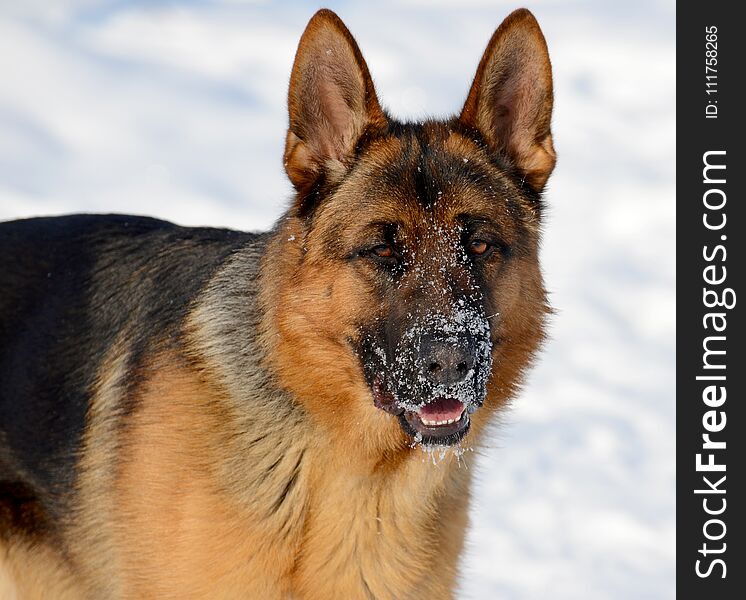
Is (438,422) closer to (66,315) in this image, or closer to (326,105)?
(326,105)

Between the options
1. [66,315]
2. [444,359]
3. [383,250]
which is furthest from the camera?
[66,315]

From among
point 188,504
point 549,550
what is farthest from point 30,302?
point 549,550

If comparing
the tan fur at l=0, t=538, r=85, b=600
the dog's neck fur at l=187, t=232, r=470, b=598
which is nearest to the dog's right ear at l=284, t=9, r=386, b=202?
the dog's neck fur at l=187, t=232, r=470, b=598

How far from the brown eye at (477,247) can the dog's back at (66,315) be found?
1.23 m

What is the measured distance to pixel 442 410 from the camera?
3.89 m

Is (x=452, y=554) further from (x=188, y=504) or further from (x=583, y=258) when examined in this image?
(x=583, y=258)

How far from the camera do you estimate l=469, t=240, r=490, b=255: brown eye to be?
409 centimetres

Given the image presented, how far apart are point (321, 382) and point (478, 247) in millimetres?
839

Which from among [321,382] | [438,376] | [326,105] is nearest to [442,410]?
[438,376]

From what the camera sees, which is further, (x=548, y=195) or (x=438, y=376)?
(x=548, y=195)

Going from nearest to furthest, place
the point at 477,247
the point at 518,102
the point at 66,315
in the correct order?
the point at 477,247, the point at 518,102, the point at 66,315

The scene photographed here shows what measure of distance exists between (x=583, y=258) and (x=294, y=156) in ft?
23.5

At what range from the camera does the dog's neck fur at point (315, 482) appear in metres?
4.09
